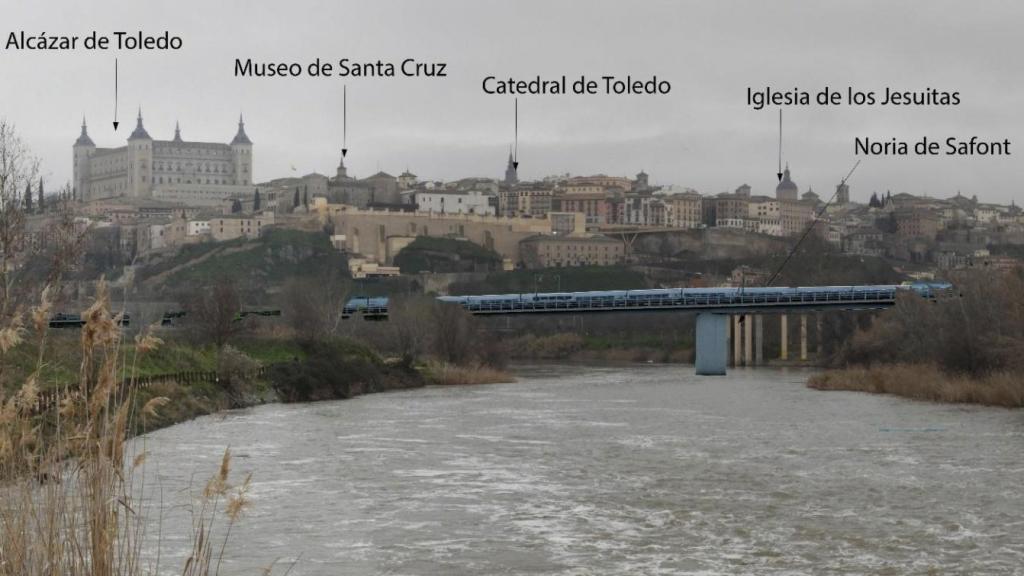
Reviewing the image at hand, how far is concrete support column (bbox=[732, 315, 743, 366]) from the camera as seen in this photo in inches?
3253

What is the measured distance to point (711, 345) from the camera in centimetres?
6606

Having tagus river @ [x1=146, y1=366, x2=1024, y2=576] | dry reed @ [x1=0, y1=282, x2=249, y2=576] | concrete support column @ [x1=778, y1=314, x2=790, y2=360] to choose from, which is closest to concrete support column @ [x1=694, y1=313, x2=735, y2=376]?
concrete support column @ [x1=778, y1=314, x2=790, y2=360]

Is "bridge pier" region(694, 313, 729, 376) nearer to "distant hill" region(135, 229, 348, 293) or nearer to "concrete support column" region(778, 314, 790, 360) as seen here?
"concrete support column" region(778, 314, 790, 360)

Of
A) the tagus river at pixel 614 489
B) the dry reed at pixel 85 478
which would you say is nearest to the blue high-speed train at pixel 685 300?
the tagus river at pixel 614 489

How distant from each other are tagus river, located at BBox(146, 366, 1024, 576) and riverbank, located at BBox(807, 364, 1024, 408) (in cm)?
146

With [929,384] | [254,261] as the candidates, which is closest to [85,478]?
[929,384]

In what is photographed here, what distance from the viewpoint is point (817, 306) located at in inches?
2662

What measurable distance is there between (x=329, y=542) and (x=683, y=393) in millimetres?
32462

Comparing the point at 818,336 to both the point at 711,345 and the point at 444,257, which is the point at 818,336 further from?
the point at 444,257

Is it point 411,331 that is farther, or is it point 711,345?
point 711,345

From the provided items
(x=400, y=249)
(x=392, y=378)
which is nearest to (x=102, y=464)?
(x=392, y=378)

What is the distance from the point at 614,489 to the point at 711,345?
46.3 meters

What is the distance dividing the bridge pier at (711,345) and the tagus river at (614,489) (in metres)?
27.1

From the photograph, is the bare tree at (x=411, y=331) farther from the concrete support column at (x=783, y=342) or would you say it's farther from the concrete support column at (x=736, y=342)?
the concrete support column at (x=783, y=342)
